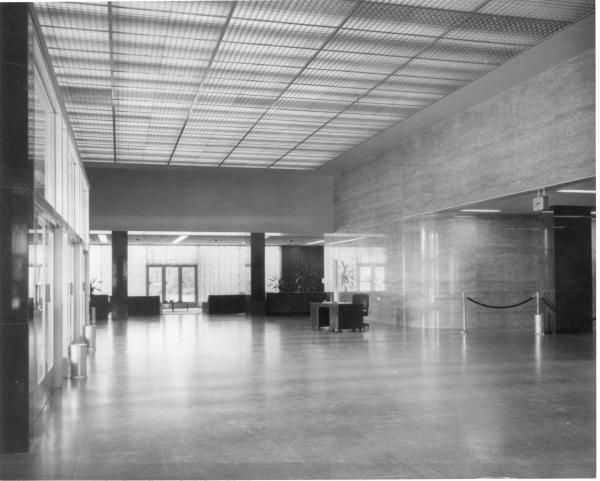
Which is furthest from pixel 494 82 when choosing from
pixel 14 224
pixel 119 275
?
pixel 119 275

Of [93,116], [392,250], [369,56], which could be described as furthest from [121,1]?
[392,250]

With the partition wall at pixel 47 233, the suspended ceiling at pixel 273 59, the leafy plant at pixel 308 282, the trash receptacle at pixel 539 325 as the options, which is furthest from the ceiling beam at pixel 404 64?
the leafy plant at pixel 308 282

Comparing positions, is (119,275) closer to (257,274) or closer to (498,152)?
(257,274)

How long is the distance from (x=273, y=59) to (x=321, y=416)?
25.9 ft

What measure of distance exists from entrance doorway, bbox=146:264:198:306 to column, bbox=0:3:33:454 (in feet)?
103

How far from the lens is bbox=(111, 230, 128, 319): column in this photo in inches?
1085

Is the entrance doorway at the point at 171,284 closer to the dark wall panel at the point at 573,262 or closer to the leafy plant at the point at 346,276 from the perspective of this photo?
the leafy plant at the point at 346,276

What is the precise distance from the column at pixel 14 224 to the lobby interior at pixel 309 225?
2 cm

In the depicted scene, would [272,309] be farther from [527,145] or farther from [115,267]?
[527,145]

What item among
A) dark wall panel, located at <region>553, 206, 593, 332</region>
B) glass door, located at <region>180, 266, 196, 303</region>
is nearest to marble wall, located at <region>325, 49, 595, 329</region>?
dark wall panel, located at <region>553, 206, 593, 332</region>

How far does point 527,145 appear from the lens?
50.1 feet

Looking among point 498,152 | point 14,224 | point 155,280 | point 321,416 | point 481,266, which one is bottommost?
point 321,416

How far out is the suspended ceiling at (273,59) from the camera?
36.2 feet

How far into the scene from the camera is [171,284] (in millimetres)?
37750
